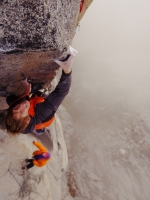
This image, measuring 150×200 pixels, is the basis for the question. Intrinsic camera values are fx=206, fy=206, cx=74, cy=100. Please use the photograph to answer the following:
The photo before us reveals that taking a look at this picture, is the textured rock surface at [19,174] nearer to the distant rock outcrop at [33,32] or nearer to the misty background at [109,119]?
the distant rock outcrop at [33,32]

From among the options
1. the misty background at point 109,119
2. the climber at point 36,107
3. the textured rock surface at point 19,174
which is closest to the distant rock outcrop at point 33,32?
the climber at point 36,107

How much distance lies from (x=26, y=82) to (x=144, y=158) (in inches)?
202

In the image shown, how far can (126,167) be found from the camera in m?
5.84

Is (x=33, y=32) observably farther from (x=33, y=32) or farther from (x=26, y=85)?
(x=26, y=85)

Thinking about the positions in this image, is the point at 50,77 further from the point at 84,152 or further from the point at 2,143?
the point at 84,152

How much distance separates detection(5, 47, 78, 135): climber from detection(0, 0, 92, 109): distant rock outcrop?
169 millimetres

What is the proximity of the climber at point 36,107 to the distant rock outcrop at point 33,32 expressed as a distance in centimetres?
17

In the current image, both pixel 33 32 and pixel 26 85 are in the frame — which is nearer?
pixel 33 32

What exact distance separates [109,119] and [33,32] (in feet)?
19.8

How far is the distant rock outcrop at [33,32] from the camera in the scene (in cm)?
141

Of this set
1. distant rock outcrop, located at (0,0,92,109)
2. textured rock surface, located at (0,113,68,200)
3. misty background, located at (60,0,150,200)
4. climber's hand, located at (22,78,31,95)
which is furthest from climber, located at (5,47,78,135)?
misty background, located at (60,0,150,200)

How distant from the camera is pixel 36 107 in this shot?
89.9 inches

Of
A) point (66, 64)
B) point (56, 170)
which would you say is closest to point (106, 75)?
point (56, 170)

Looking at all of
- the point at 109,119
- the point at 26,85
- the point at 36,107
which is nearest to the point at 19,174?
the point at 36,107
